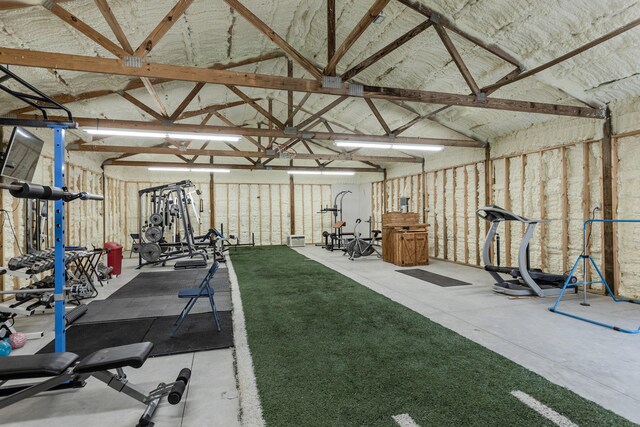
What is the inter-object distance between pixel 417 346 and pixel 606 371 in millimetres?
1600

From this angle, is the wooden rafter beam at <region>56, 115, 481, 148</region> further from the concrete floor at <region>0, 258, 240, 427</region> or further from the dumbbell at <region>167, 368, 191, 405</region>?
the dumbbell at <region>167, 368, 191, 405</region>

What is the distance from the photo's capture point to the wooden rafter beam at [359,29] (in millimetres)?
3488

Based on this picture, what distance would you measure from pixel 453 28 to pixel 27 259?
6.76 meters

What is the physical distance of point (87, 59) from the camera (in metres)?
3.51

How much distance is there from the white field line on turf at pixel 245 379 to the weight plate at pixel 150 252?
17.1ft

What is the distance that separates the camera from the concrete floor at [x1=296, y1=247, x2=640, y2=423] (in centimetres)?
268

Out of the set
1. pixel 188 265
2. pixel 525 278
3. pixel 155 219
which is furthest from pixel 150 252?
pixel 525 278

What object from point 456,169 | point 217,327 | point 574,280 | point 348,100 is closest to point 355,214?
point 456,169

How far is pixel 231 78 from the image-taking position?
4004 mm

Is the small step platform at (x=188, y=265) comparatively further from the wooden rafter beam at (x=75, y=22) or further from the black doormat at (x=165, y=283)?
the wooden rafter beam at (x=75, y=22)

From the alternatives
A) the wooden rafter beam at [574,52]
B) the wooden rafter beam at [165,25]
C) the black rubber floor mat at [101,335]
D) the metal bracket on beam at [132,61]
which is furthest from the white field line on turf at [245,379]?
the wooden rafter beam at [574,52]

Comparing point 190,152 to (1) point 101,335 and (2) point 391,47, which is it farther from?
(2) point 391,47

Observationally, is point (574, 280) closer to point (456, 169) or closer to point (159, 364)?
point (456, 169)

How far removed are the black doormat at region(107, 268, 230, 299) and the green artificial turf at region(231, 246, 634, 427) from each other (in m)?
2.06
